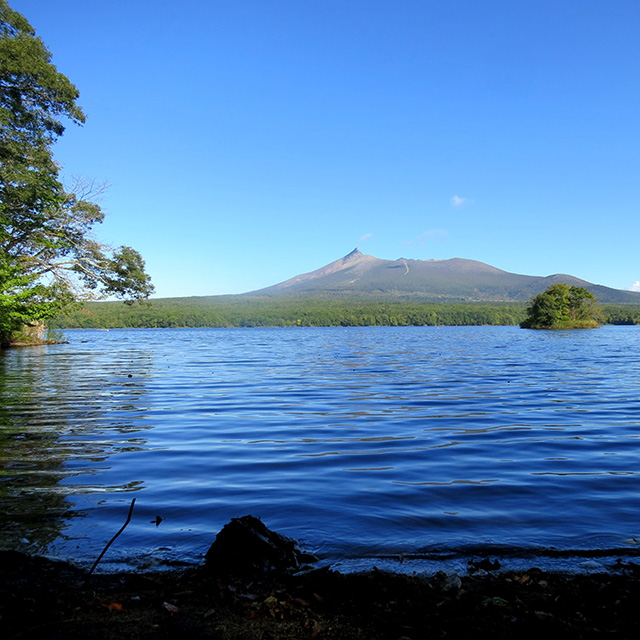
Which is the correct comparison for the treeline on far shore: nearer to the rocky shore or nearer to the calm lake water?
the calm lake water

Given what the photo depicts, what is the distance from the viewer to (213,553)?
16.4ft

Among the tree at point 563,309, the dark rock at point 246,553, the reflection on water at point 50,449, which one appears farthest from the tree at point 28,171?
the tree at point 563,309

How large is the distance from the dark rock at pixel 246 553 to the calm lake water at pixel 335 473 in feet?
1.43

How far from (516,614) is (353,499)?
3608 mm

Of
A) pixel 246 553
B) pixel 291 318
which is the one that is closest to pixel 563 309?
pixel 291 318

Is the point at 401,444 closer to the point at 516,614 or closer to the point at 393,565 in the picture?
the point at 393,565

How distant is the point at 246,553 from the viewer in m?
4.96

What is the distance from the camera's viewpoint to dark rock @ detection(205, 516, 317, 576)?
16.0ft

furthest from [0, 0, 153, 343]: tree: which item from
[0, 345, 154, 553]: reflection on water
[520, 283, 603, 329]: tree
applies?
[520, 283, 603, 329]: tree

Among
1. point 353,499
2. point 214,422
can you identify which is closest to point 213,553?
point 353,499

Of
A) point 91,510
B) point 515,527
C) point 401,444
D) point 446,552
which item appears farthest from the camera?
point 401,444

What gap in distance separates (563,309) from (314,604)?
5108 inches

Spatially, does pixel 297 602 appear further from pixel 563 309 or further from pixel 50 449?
pixel 563 309

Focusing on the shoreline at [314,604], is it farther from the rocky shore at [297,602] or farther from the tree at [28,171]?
the tree at [28,171]
